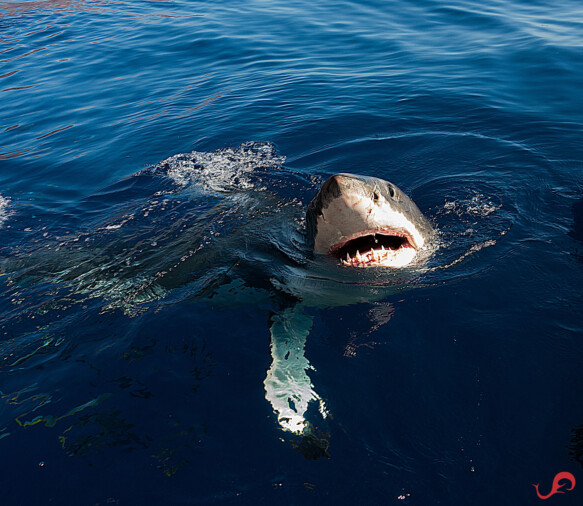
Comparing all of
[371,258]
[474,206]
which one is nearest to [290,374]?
[371,258]

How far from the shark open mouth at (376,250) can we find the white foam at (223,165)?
121 inches

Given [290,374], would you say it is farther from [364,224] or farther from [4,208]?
[4,208]

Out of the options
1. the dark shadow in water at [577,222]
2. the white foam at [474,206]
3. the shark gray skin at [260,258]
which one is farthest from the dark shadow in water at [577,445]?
the white foam at [474,206]

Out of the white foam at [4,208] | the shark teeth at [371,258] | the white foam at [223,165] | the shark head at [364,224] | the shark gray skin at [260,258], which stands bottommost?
the white foam at [4,208]

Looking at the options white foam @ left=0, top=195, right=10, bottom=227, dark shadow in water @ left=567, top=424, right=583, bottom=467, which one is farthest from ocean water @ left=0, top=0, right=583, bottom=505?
white foam @ left=0, top=195, right=10, bottom=227

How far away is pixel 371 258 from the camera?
4.89 metres

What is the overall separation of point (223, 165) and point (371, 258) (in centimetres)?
422

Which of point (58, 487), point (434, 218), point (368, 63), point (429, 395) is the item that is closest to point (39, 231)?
point (58, 487)

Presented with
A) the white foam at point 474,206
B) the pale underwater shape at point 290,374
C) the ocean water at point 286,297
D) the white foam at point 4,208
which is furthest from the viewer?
the white foam at point 4,208

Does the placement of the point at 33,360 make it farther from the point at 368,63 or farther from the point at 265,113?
the point at 368,63

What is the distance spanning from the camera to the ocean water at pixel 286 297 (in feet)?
11.3

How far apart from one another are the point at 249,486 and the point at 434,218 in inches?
159

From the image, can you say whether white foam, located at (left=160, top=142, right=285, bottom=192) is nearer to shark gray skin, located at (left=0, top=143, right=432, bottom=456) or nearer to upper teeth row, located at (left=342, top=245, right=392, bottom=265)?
shark gray skin, located at (left=0, top=143, right=432, bottom=456)

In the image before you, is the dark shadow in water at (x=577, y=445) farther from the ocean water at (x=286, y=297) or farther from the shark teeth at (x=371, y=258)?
the shark teeth at (x=371, y=258)
